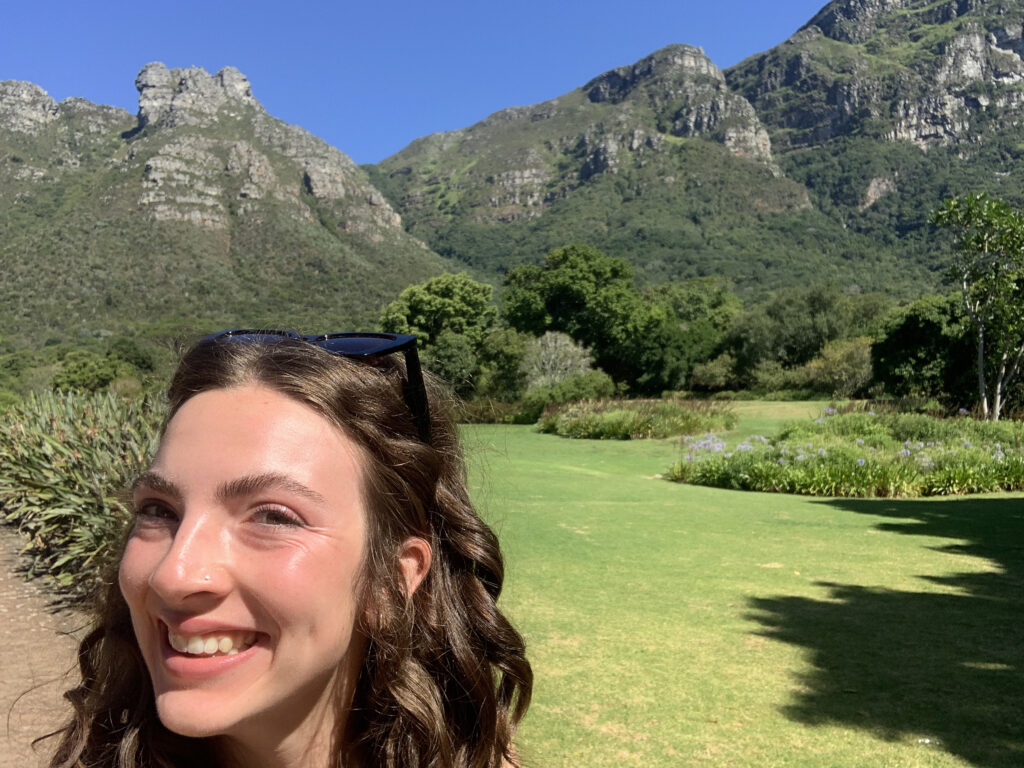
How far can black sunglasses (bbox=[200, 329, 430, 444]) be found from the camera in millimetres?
1300

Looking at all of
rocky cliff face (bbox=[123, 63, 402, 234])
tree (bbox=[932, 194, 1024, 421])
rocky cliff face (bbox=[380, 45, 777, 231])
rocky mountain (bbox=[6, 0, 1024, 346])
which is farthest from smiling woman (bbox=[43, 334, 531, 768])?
rocky cliff face (bbox=[380, 45, 777, 231])

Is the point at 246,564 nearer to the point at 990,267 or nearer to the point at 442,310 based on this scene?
the point at 990,267

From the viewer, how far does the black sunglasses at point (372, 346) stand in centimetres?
130

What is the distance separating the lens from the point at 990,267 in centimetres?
1780

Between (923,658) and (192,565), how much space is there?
4282 mm

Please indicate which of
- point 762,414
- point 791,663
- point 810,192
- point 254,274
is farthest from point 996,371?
point 810,192

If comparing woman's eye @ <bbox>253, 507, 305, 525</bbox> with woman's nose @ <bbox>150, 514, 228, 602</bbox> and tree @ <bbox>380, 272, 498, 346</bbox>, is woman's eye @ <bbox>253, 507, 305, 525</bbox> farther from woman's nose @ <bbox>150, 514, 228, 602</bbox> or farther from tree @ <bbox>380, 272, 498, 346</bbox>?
tree @ <bbox>380, 272, 498, 346</bbox>

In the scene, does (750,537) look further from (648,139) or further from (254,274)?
(648,139)

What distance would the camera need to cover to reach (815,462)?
1147 cm

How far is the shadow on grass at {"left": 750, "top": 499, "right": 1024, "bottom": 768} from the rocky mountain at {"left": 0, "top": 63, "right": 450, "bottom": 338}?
37940 mm

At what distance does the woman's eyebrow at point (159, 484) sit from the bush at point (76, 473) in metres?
4.12

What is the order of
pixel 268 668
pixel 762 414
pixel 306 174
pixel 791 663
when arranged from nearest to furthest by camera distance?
pixel 268 668 < pixel 791 663 < pixel 762 414 < pixel 306 174

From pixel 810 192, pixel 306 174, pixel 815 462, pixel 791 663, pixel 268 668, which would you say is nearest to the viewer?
pixel 268 668

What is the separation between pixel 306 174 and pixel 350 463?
355ft
